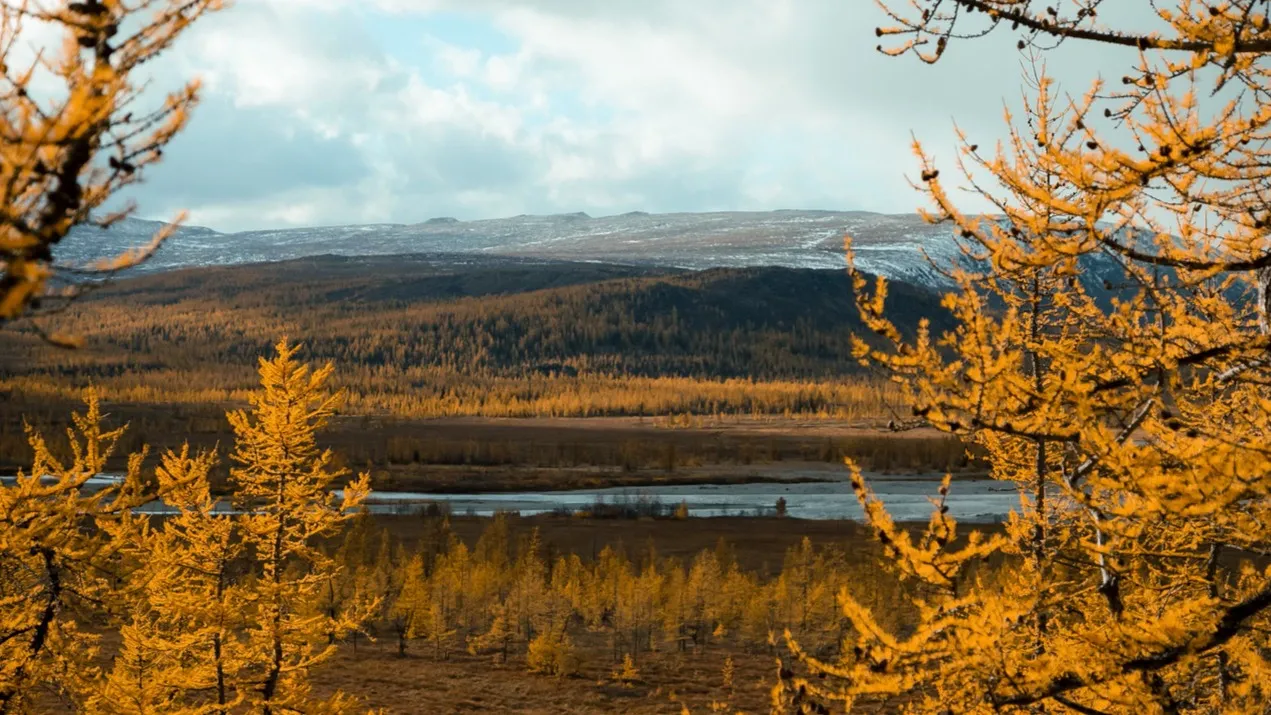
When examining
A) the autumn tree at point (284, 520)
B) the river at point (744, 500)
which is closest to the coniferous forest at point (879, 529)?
the autumn tree at point (284, 520)

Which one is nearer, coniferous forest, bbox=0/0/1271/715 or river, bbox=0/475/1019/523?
coniferous forest, bbox=0/0/1271/715

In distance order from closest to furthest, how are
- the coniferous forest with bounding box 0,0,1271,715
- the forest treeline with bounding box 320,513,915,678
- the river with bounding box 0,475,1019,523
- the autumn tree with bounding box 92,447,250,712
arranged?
the coniferous forest with bounding box 0,0,1271,715 < the autumn tree with bounding box 92,447,250,712 < the forest treeline with bounding box 320,513,915,678 < the river with bounding box 0,475,1019,523

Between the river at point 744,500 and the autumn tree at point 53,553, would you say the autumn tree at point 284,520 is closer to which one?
the autumn tree at point 53,553

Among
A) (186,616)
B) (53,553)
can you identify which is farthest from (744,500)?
(53,553)

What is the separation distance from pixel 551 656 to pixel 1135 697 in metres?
28.6

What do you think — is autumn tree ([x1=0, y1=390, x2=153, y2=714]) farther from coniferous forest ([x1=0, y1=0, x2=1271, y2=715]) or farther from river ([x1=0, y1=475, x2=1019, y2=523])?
river ([x1=0, y1=475, x2=1019, y2=523])

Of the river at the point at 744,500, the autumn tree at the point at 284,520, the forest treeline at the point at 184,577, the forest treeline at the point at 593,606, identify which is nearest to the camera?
the forest treeline at the point at 184,577

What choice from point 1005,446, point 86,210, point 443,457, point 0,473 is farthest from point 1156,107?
point 443,457

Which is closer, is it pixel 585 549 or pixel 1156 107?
pixel 1156 107

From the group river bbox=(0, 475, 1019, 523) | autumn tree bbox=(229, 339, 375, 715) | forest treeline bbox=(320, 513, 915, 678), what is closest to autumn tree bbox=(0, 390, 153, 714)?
autumn tree bbox=(229, 339, 375, 715)

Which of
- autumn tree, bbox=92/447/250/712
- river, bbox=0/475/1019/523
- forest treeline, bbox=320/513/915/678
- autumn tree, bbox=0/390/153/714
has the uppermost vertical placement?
autumn tree, bbox=0/390/153/714

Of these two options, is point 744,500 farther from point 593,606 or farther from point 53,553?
point 53,553

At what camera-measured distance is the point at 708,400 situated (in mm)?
173375

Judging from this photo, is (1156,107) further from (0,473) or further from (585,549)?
(0,473)
